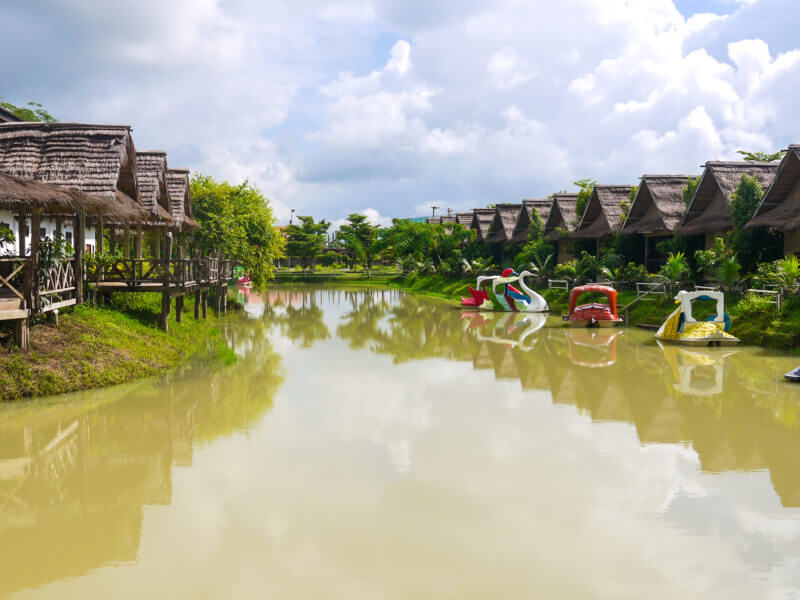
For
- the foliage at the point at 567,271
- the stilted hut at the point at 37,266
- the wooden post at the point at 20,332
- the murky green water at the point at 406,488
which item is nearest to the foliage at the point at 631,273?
the foliage at the point at 567,271

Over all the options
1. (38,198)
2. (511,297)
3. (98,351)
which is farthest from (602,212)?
(38,198)

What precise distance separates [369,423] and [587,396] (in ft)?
11.7

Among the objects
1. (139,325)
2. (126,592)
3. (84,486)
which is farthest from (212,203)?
(126,592)

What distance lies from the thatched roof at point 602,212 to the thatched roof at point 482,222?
11.9 meters

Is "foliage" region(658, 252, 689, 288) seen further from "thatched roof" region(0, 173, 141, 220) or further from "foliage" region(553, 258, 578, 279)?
"thatched roof" region(0, 173, 141, 220)

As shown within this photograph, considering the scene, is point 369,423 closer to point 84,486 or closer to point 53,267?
point 84,486

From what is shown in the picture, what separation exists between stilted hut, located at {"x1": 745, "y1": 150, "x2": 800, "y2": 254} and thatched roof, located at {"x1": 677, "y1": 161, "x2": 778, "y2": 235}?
1.56m

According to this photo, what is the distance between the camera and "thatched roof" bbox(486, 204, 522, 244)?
122 feet

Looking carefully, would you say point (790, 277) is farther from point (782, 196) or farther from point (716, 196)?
point (716, 196)

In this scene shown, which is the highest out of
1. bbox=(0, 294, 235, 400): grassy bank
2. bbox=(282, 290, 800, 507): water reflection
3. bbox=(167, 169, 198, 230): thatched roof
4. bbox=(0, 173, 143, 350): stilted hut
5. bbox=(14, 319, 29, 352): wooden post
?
bbox=(167, 169, 198, 230): thatched roof

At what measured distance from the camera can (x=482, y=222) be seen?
41844 mm

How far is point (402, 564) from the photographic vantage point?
463 cm

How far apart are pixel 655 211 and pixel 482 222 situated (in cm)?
1797

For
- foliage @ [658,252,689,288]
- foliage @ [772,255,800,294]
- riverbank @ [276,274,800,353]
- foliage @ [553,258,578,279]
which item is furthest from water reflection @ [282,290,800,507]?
foliage @ [553,258,578,279]
